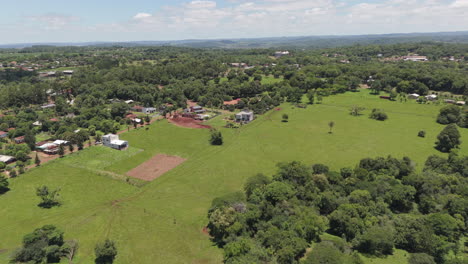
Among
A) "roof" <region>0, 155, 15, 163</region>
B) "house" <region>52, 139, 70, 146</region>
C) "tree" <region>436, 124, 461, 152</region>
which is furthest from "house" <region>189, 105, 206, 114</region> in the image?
"tree" <region>436, 124, 461, 152</region>

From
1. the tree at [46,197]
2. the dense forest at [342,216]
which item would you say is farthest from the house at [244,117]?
the tree at [46,197]

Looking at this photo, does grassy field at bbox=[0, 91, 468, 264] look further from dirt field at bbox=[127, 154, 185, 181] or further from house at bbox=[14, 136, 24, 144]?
house at bbox=[14, 136, 24, 144]

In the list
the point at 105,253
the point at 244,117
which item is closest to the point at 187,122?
the point at 244,117

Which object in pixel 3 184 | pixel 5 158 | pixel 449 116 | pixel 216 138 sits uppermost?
pixel 449 116

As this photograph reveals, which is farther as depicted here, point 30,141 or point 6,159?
point 30,141

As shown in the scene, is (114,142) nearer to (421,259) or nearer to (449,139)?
(421,259)
